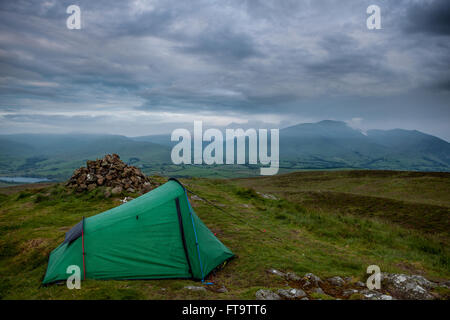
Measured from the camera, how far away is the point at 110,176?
74.5 ft

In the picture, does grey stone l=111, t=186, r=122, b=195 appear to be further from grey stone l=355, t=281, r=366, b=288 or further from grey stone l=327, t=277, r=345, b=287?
grey stone l=355, t=281, r=366, b=288

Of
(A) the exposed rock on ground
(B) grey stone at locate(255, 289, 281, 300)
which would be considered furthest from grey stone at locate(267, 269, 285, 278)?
(B) grey stone at locate(255, 289, 281, 300)

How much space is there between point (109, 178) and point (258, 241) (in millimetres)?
15869

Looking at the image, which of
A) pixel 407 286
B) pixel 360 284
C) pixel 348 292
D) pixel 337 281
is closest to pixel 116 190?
pixel 337 281

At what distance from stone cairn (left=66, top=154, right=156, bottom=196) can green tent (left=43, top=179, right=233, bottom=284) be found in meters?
12.4

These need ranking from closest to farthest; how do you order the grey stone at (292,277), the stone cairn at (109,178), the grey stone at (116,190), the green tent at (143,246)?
the green tent at (143,246), the grey stone at (292,277), the grey stone at (116,190), the stone cairn at (109,178)

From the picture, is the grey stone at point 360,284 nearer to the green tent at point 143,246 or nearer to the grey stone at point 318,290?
the grey stone at point 318,290

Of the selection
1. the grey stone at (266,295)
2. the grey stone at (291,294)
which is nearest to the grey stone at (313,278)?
the grey stone at (291,294)

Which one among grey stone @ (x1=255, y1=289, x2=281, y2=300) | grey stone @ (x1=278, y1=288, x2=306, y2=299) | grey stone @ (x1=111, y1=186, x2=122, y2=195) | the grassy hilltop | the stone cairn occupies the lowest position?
the grassy hilltop

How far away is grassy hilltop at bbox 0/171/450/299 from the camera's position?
8.35 metres

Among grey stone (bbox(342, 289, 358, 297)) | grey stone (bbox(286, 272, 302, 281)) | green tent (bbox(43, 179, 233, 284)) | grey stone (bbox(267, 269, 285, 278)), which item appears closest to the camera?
grey stone (bbox(342, 289, 358, 297))

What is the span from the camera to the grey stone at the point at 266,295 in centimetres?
733

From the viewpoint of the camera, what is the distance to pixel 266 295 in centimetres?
742

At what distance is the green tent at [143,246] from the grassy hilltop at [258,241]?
601mm
